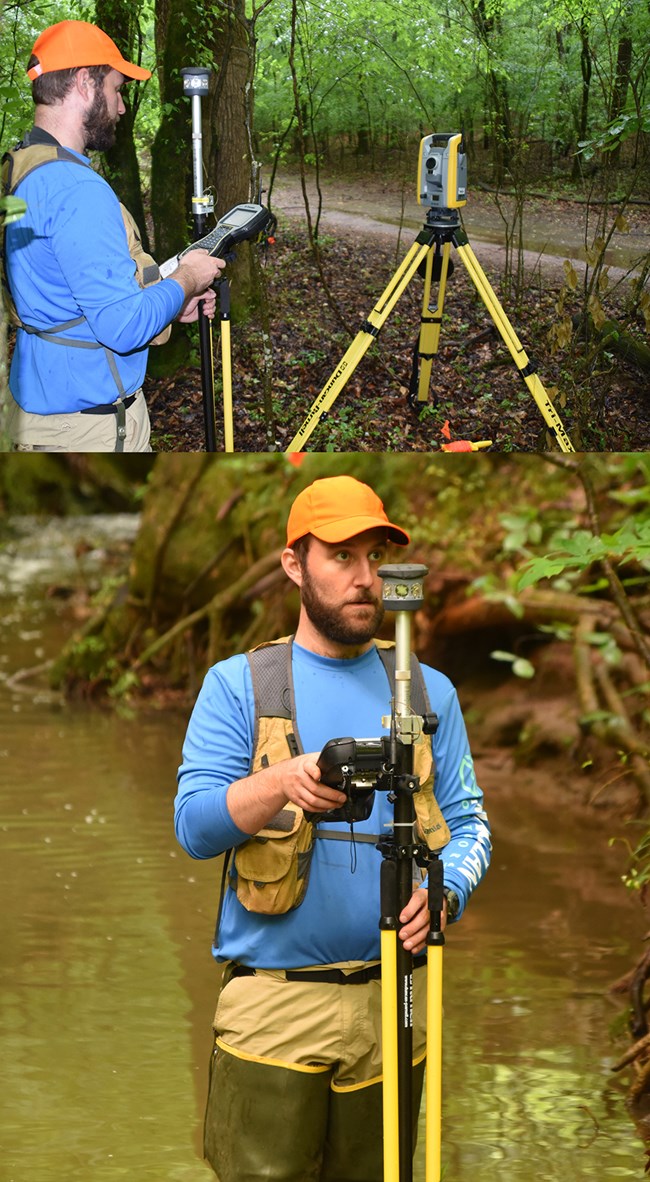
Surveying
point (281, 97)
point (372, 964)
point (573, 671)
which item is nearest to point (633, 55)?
point (281, 97)

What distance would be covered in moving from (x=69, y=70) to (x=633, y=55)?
1541 mm

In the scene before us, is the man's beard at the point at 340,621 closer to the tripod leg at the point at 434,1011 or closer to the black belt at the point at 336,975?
the tripod leg at the point at 434,1011

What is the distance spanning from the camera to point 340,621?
68.1 inches

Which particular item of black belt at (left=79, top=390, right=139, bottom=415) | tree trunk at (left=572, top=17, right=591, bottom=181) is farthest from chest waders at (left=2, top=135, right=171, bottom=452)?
tree trunk at (left=572, top=17, right=591, bottom=181)

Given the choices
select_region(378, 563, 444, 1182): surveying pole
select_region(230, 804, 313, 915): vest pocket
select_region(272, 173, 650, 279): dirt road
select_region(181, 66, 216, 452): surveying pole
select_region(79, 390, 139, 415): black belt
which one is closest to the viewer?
select_region(378, 563, 444, 1182): surveying pole

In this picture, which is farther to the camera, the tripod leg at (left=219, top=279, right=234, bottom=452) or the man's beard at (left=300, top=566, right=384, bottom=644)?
the tripod leg at (left=219, top=279, right=234, bottom=452)

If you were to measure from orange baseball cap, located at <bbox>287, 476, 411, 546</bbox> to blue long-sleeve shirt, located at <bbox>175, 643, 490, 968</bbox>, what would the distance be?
17 centimetres

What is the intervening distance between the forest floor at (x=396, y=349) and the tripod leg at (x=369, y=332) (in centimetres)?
4

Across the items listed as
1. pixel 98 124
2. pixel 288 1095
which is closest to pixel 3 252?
pixel 98 124

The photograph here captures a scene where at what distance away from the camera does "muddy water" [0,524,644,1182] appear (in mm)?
2766

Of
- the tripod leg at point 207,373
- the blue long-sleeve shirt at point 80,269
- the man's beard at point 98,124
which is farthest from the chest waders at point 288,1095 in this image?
the tripod leg at point 207,373

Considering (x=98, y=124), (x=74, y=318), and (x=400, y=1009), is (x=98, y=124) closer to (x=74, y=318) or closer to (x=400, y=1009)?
(x=74, y=318)

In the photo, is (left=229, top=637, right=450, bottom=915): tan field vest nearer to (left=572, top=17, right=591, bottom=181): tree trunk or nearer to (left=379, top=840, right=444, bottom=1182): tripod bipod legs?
(left=379, top=840, right=444, bottom=1182): tripod bipod legs

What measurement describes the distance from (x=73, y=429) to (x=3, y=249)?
39cm
